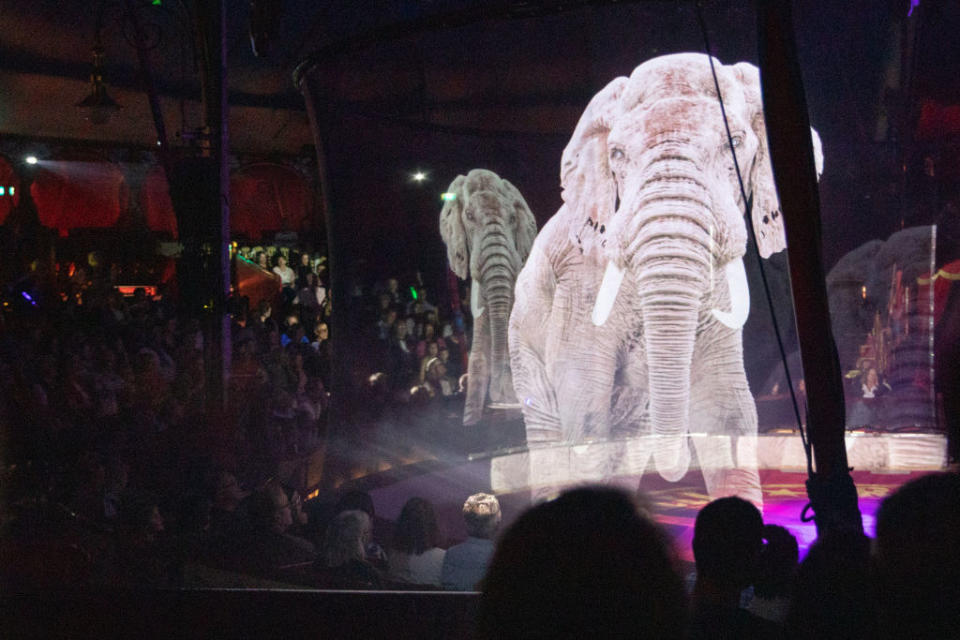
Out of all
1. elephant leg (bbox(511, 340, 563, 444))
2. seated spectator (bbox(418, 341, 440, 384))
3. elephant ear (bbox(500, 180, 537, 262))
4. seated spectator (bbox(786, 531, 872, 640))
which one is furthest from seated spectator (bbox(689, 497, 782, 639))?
seated spectator (bbox(418, 341, 440, 384))

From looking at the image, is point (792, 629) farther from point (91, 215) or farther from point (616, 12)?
point (91, 215)

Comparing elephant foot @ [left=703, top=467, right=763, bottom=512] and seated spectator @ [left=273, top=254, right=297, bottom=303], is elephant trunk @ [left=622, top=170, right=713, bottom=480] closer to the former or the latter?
elephant foot @ [left=703, top=467, right=763, bottom=512]

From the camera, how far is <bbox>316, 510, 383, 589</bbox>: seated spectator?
437cm

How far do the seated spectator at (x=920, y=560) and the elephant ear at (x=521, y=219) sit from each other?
6528mm

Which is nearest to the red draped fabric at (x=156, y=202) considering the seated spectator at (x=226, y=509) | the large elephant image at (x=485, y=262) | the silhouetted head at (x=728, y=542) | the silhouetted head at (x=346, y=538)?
the large elephant image at (x=485, y=262)

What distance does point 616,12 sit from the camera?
7.23 m

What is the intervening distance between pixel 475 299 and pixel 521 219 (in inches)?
34.8

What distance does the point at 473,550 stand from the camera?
4430 millimetres

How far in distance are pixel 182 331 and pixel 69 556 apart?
6.35 m

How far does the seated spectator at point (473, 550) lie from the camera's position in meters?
4.32

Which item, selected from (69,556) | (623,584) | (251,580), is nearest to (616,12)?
(251,580)

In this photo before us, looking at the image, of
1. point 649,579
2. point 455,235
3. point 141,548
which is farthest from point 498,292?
point 649,579

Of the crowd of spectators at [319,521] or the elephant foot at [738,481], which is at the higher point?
the crowd of spectators at [319,521]

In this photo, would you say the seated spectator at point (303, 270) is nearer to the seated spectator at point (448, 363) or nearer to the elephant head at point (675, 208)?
the seated spectator at point (448, 363)
